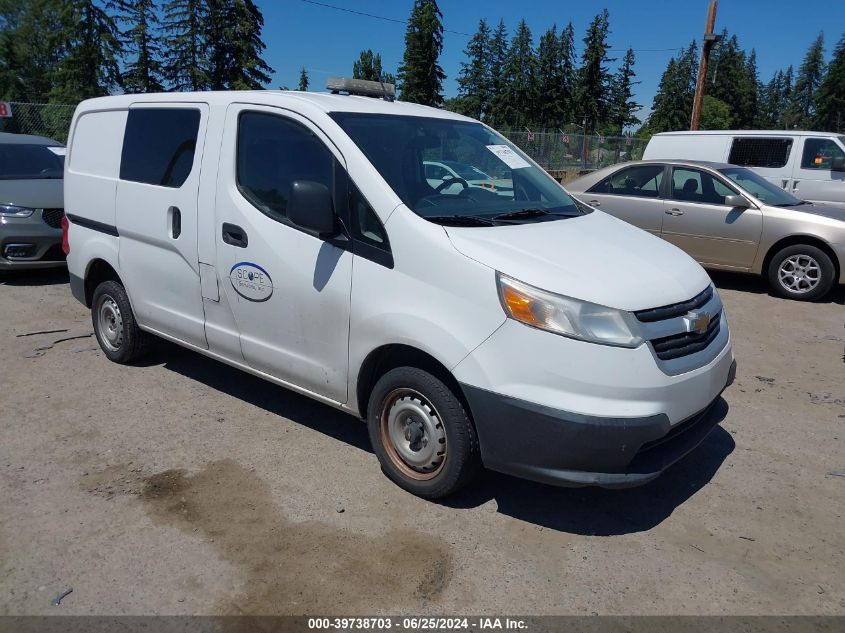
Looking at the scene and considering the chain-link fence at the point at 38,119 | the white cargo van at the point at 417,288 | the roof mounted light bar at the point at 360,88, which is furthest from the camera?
the chain-link fence at the point at 38,119

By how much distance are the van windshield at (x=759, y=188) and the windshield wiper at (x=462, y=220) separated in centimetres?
605

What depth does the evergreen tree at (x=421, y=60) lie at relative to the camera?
46.2 m

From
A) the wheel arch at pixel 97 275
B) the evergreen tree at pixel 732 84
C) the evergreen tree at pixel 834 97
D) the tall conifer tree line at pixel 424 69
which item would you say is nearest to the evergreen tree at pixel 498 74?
the tall conifer tree line at pixel 424 69

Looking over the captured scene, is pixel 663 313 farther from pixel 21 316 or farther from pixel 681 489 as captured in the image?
pixel 21 316

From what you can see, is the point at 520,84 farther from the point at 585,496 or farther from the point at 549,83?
the point at 585,496

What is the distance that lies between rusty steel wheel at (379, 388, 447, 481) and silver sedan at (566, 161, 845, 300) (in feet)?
18.9

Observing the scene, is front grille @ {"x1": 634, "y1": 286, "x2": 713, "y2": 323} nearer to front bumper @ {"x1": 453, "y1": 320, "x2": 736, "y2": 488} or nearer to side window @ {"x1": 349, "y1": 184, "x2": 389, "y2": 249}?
front bumper @ {"x1": 453, "y1": 320, "x2": 736, "y2": 488}

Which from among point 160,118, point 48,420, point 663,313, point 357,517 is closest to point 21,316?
point 48,420

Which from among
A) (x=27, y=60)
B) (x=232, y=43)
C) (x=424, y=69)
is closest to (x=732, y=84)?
(x=424, y=69)

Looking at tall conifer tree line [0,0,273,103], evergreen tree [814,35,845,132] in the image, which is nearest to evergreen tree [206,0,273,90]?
tall conifer tree line [0,0,273,103]

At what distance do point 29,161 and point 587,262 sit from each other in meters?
8.92

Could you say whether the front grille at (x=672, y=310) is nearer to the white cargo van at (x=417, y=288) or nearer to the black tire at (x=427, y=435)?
the white cargo van at (x=417, y=288)

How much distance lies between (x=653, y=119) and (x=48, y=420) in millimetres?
79385

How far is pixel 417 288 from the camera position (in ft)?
10.7
